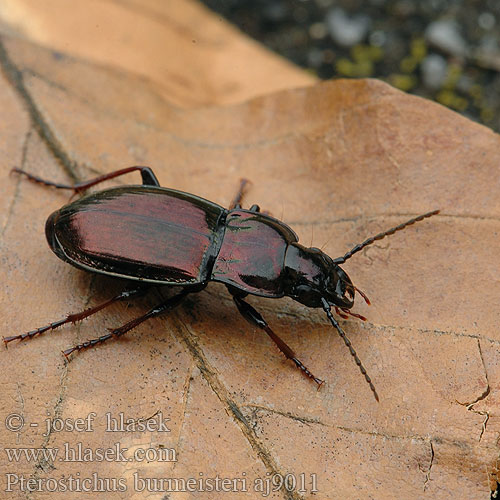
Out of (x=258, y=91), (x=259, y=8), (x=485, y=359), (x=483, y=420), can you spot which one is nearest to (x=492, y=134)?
(x=485, y=359)

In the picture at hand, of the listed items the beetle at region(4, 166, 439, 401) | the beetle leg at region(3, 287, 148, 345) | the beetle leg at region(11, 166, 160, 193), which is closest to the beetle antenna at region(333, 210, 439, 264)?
the beetle at region(4, 166, 439, 401)

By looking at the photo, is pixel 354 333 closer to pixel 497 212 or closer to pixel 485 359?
pixel 485 359

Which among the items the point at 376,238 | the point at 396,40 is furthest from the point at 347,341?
the point at 396,40

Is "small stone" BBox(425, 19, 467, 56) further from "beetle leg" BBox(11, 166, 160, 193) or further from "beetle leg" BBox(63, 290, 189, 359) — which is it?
"beetle leg" BBox(63, 290, 189, 359)

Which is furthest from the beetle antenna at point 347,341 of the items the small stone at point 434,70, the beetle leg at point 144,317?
the small stone at point 434,70
